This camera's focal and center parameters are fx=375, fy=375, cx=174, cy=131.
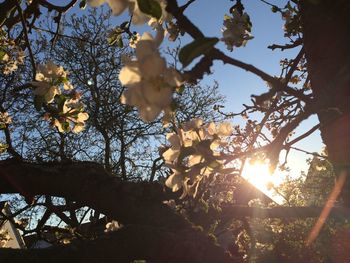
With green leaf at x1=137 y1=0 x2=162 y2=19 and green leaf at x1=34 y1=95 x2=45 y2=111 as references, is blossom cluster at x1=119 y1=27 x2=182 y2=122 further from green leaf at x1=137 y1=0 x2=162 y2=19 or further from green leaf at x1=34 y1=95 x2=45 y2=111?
green leaf at x1=34 y1=95 x2=45 y2=111

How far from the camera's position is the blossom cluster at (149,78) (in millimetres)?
853

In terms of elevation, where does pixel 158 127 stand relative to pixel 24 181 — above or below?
above

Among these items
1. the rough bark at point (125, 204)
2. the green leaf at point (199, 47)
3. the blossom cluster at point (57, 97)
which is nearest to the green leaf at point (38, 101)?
the blossom cluster at point (57, 97)

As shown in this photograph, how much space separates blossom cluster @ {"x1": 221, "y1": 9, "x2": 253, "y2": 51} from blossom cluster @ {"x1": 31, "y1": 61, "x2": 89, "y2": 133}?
1.38 metres

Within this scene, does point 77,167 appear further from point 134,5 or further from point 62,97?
point 134,5

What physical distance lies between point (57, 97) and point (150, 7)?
1665mm

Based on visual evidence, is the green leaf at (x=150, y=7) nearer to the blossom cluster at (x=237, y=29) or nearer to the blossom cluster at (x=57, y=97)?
the blossom cluster at (x=57, y=97)

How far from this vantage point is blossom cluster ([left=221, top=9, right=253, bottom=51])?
3.11m

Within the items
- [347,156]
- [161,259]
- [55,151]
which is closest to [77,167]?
[161,259]

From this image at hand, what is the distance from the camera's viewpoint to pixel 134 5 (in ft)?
3.26

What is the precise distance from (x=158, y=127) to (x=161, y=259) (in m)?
12.7

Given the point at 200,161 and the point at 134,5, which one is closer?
the point at 134,5

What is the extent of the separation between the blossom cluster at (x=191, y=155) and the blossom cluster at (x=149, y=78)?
350 mm

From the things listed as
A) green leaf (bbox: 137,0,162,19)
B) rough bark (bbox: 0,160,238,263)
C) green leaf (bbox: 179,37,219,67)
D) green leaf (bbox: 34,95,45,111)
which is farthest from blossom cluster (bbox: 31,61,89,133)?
green leaf (bbox: 179,37,219,67)
